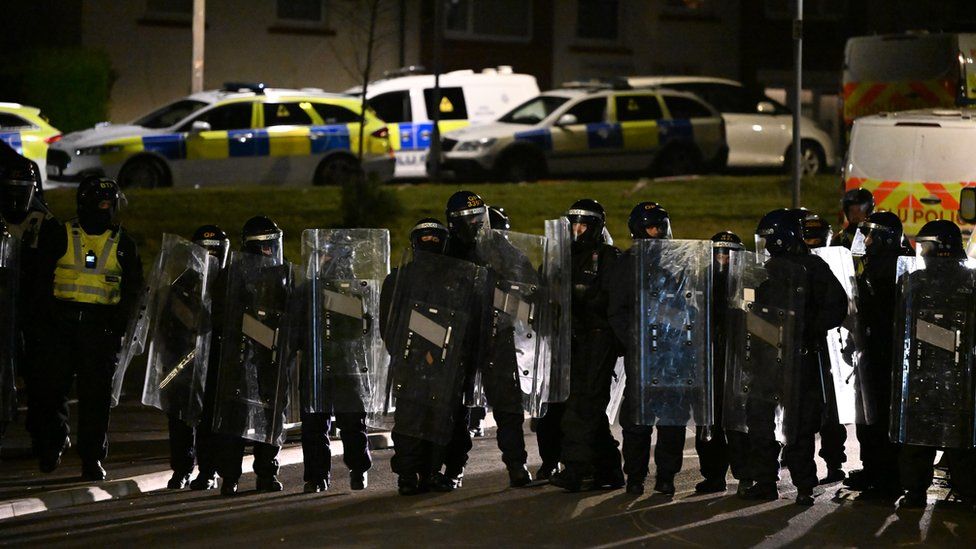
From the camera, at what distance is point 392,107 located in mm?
23859

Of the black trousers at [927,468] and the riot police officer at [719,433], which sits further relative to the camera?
the riot police officer at [719,433]

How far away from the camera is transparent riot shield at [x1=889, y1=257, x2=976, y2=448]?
886 centimetres

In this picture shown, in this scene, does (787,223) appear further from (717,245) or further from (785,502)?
(785,502)

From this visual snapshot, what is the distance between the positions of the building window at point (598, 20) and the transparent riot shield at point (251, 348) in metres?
25.3

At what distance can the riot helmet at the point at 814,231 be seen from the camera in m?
9.32

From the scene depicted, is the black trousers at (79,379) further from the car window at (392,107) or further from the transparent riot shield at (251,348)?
the car window at (392,107)

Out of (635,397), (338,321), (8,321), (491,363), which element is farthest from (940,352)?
(8,321)

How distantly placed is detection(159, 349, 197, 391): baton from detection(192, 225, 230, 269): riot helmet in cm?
54

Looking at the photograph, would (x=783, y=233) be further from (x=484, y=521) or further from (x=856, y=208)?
(x=484, y=521)

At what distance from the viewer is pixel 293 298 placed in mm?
9148

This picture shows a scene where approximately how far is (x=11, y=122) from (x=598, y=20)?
15.5 meters

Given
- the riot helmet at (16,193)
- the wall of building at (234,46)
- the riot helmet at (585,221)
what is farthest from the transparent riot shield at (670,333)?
the wall of building at (234,46)

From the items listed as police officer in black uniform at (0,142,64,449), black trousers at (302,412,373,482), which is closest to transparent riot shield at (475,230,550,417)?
black trousers at (302,412,373,482)

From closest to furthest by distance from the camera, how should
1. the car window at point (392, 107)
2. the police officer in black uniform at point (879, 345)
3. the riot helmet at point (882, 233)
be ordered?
the police officer in black uniform at point (879, 345), the riot helmet at point (882, 233), the car window at point (392, 107)
